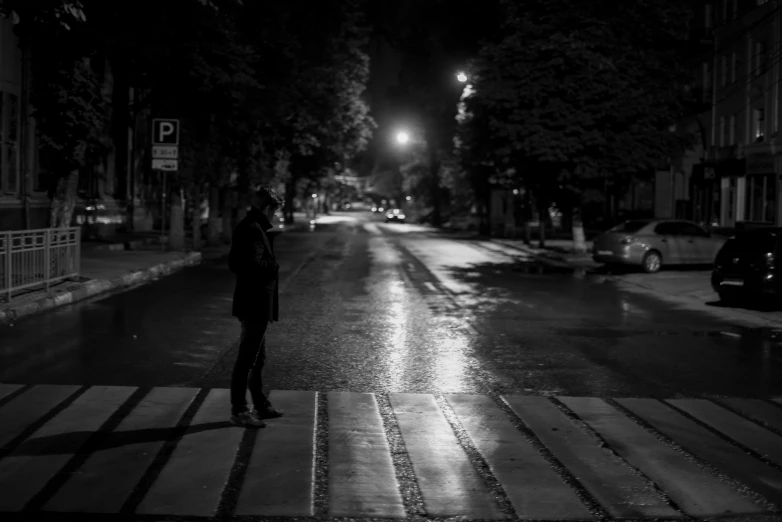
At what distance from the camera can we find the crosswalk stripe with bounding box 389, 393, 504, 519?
5.81m

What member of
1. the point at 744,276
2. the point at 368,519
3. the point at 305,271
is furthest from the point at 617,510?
the point at 305,271

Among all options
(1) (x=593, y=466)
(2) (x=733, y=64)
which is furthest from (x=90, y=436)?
(2) (x=733, y=64)

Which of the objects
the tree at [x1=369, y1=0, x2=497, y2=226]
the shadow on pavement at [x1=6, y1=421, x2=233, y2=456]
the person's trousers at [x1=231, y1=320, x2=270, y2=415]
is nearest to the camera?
the shadow on pavement at [x1=6, y1=421, x2=233, y2=456]

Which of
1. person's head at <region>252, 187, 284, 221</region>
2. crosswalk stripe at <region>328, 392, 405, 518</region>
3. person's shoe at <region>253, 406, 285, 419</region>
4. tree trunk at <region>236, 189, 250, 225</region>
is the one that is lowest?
crosswalk stripe at <region>328, 392, 405, 518</region>

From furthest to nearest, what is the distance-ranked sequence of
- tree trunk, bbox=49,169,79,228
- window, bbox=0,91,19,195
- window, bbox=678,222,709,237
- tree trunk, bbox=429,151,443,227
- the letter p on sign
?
tree trunk, bbox=429,151,443,227 < window, bbox=0,91,19,195 < the letter p on sign < window, bbox=678,222,709,237 < tree trunk, bbox=49,169,79,228

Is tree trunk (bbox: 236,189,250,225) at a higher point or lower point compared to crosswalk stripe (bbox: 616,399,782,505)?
higher

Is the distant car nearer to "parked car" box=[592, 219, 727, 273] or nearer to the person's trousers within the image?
"parked car" box=[592, 219, 727, 273]

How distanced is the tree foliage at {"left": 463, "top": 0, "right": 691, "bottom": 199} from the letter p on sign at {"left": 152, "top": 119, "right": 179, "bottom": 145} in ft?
35.9

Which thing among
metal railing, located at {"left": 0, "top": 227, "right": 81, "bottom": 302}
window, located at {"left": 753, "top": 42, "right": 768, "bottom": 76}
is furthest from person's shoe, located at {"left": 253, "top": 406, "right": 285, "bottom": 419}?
window, located at {"left": 753, "top": 42, "right": 768, "bottom": 76}

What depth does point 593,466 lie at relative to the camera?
675cm

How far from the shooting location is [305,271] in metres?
25.2

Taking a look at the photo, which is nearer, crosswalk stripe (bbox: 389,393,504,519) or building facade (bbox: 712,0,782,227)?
crosswalk stripe (bbox: 389,393,504,519)

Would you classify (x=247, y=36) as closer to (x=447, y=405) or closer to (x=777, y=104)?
(x=777, y=104)

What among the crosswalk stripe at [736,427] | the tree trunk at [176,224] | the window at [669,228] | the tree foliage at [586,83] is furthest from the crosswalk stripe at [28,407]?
the tree foliage at [586,83]
